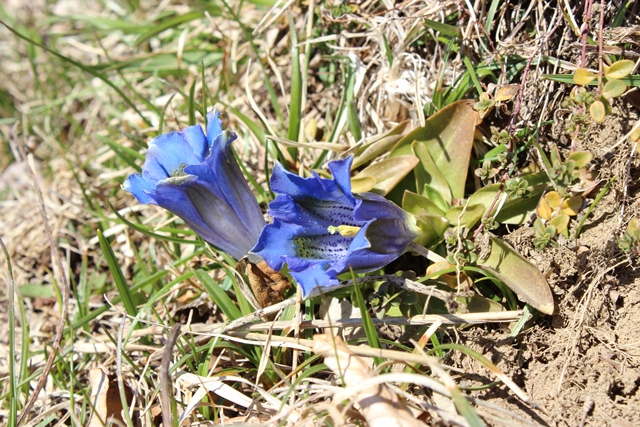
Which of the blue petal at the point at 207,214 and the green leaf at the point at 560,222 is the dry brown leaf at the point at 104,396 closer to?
the blue petal at the point at 207,214

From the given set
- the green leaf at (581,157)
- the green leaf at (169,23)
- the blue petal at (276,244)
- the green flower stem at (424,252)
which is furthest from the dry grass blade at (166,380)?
the green leaf at (169,23)

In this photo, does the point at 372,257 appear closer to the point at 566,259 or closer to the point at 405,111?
the point at 566,259

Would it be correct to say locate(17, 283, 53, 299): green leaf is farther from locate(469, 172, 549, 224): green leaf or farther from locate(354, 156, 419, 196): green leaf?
locate(469, 172, 549, 224): green leaf

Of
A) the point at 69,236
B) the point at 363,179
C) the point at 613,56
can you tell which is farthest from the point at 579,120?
the point at 69,236

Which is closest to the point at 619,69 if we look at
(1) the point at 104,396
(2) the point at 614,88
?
(2) the point at 614,88

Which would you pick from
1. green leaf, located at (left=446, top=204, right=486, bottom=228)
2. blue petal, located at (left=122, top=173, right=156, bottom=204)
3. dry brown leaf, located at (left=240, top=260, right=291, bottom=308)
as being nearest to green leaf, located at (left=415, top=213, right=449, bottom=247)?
green leaf, located at (left=446, top=204, right=486, bottom=228)
